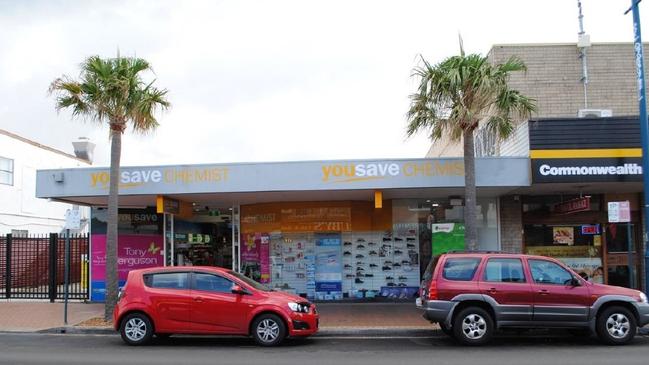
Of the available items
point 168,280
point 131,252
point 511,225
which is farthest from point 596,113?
point 131,252

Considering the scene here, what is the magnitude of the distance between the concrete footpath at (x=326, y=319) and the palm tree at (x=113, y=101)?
1113mm

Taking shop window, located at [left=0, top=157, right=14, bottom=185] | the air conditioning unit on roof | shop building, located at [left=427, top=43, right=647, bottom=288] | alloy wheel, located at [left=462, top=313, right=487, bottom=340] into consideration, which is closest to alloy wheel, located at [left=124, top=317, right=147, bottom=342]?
alloy wheel, located at [left=462, top=313, right=487, bottom=340]

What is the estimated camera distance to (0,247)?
22.1 metres

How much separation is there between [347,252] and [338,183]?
12.3ft

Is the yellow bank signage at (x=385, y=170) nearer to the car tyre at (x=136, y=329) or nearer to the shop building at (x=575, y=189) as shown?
the shop building at (x=575, y=189)

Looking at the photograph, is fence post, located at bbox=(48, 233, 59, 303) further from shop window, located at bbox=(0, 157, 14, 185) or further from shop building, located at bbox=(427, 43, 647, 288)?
shop building, located at bbox=(427, 43, 647, 288)

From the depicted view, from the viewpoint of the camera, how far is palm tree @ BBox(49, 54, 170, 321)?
46.5 ft

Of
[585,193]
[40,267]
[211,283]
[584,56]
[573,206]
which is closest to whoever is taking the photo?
[211,283]

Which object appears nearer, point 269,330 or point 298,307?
point 269,330

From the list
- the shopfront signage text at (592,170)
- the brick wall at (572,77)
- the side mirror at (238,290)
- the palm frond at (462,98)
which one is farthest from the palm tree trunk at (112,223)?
the brick wall at (572,77)

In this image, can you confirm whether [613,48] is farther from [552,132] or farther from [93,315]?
[93,315]

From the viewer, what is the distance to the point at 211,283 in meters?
11.5

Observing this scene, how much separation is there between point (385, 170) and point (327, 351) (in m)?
5.95

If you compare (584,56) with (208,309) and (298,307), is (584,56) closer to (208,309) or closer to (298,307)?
(298,307)
